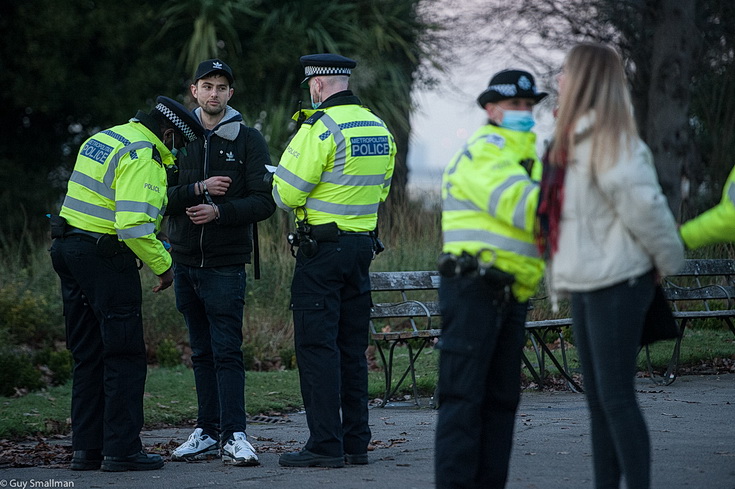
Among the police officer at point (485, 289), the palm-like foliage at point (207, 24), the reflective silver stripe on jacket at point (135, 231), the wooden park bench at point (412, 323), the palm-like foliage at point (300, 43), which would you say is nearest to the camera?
the police officer at point (485, 289)

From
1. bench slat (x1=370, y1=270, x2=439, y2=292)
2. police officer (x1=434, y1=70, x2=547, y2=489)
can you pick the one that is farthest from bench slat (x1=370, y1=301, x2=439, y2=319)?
police officer (x1=434, y1=70, x2=547, y2=489)

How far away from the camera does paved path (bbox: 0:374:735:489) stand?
5441mm

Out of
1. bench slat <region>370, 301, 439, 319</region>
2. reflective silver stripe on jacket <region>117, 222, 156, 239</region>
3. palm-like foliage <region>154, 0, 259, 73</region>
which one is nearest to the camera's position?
reflective silver stripe on jacket <region>117, 222, 156, 239</region>

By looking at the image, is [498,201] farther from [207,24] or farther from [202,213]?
[207,24]

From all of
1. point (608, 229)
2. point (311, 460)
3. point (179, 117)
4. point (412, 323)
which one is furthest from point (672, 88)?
point (608, 229)

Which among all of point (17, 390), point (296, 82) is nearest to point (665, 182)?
point (296, 82)

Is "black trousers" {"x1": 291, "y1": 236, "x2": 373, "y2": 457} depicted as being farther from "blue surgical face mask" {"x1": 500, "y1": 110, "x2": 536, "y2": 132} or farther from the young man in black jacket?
"blue surgical face mask" {"x1": 500, "y1": 110, "x2": 536, "y2": 132}

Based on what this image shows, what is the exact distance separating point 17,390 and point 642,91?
16.2 metres

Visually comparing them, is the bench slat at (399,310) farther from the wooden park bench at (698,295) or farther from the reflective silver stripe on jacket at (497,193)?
the reflective silver stripe on jacket at (497,193)

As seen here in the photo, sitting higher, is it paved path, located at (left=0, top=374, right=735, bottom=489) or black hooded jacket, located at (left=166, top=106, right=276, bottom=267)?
black hooded jacket, located at (left=166, top=106, right=276, bottom=267)

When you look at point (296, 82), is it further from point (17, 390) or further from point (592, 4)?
point (17, 390)

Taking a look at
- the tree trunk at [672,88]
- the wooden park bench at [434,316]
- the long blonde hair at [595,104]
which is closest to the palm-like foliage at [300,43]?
the tree trunk at [672,88]

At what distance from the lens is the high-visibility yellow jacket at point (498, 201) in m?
4.27

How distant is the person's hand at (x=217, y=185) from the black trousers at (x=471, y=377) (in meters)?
2.19
